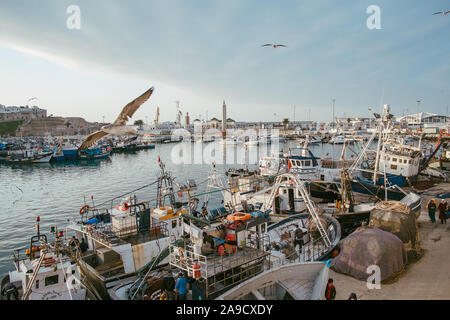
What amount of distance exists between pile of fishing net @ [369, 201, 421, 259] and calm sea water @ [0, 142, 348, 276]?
1823 cm

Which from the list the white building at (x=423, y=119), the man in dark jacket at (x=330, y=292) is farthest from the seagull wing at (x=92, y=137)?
the white building at (x=423, y=119)

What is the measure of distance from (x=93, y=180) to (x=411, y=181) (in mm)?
45004

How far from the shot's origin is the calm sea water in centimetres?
2509

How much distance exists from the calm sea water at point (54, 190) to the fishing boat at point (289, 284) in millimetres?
15458

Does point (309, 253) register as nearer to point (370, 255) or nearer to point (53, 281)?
point (370, 255)

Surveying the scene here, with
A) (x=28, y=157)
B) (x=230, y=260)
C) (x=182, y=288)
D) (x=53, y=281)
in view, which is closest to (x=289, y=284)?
(x=230, y=260)

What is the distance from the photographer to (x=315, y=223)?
15.6m

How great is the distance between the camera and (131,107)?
997 centimetres

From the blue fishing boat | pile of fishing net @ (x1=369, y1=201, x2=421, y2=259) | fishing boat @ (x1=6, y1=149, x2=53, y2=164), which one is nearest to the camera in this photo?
pile of fishing net @ (x1=369, y1=201, x2=421, y2=259)

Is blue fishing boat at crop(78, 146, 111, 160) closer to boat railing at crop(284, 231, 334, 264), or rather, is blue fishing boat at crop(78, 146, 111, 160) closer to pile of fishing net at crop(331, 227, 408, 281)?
boat railing at crop(284, 231, 334, 264)

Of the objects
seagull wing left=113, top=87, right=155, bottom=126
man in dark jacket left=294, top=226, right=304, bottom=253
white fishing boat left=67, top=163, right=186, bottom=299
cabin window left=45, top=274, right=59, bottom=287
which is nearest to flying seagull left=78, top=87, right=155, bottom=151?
seagull wing left=113, top=87, right=155, bottom=126

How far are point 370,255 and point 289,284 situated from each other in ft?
13.3
